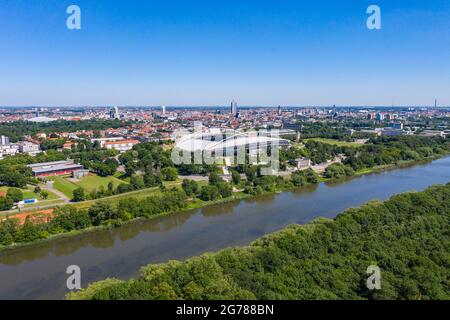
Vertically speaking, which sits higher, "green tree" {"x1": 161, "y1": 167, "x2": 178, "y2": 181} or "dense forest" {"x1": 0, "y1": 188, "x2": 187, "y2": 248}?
"green tree" {"x1": 161, "y1": 167, "x2": 178, "y2": 181}

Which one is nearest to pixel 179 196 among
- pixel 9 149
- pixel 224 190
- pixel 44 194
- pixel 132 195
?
pixel 224 190

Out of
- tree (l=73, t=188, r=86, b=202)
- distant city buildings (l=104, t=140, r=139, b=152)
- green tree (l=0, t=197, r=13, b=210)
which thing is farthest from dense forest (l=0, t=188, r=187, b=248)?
distant city buildings (l=104, t=140, r=139, b=152)

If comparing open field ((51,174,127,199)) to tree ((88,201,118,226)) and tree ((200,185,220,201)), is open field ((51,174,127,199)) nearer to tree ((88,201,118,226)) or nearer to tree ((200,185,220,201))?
tree ((88,201,118,226))

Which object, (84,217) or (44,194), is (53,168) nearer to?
(44,194)

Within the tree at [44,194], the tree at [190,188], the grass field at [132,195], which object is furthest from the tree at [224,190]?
the tree at [44,194]

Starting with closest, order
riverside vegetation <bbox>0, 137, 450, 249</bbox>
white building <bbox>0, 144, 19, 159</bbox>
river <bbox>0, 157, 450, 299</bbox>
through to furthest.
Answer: river <bbox>0, 157, 450, 299</bbox> < riverside vegetation <bbox>0, 137, 450, 249</bbox> < white building <bbox>0, 144, 19, 159</bbox>

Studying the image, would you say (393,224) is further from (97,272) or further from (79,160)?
(79,160)
